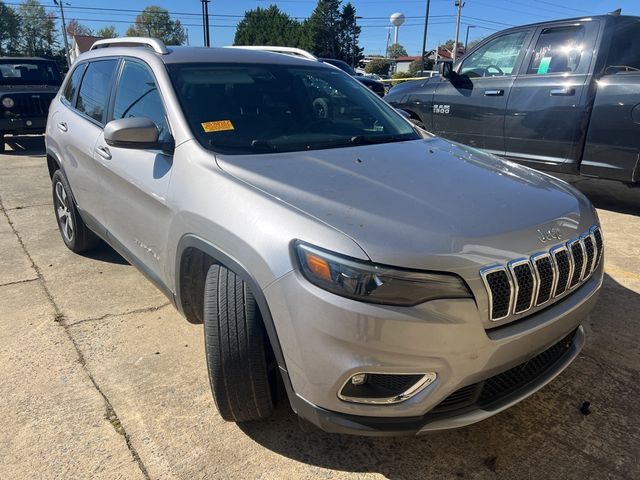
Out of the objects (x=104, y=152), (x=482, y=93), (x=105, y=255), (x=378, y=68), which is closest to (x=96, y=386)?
(x=104, y=152)

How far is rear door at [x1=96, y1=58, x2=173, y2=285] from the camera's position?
103 inches

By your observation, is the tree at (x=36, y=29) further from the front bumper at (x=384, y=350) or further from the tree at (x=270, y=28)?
the front bumper at (x=384, y=350)

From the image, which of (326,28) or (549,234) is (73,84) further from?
(326,28)

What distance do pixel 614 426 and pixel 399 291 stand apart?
1.47 meters

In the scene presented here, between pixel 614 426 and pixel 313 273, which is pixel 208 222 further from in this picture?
pixel 614 426

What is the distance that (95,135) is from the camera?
349cm

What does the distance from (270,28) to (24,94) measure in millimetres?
69212

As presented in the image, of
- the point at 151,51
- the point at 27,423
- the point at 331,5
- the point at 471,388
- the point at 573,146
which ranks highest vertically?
the point at 331,5

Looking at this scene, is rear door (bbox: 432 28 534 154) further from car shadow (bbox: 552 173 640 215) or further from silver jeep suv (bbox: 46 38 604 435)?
silver jeep suv (bbox: 46 38 604 435)

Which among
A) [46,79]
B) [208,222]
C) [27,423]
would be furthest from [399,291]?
[46,79]

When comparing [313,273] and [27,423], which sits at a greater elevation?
[313,273]

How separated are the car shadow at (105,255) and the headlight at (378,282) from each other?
300 cm

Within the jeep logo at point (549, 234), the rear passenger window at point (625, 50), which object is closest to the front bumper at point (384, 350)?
the jeep logo at point (549, 234)

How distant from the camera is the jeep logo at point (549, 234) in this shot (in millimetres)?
2020
